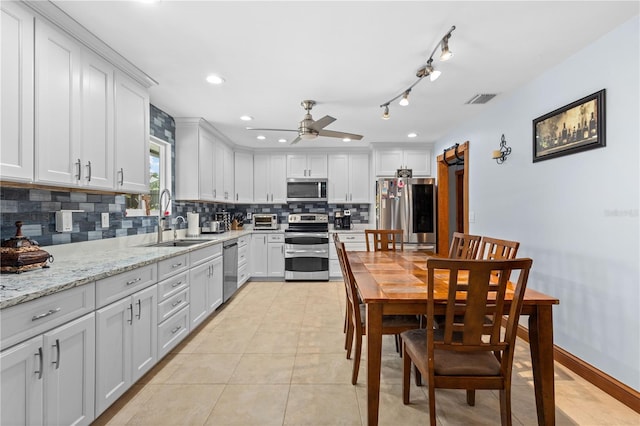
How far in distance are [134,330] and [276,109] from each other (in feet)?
8.28

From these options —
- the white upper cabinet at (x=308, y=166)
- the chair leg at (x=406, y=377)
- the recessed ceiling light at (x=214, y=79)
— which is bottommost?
the chair leg at (x=406, y=377)

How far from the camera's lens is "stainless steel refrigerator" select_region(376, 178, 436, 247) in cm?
485

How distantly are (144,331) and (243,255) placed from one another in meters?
2.59

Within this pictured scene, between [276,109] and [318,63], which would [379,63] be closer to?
[318,63]

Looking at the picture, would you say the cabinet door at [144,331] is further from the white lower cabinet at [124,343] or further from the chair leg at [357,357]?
the chair leg at [357,357]

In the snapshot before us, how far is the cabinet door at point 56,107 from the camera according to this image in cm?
166

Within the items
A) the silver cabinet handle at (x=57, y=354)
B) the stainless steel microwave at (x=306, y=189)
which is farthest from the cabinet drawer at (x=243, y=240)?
the silver cabinet handle at (x=57, y=354)

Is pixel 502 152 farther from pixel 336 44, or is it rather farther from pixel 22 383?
pixel 22 383

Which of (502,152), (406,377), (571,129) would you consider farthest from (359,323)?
(502,152)

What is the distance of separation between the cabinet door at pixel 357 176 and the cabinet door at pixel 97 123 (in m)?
3.80

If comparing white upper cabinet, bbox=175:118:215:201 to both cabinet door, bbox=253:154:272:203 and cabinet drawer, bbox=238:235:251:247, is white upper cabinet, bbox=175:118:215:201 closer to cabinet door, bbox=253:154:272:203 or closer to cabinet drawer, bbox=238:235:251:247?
cabinet drawer, bbox=238:235:251:247

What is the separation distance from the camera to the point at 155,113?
333cm

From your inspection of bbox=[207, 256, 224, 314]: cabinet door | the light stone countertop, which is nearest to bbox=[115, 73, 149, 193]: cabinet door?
the light stone countertop

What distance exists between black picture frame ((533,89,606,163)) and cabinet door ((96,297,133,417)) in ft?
10.6
